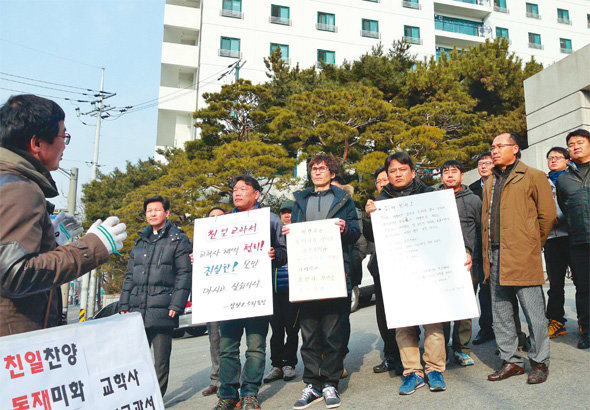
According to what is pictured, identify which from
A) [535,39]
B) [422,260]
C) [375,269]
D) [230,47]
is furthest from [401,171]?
[535,39]

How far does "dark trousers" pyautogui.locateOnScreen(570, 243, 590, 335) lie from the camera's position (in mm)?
4574

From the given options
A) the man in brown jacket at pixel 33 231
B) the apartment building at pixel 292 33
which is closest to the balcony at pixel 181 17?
the apartment building at pixel 292 33

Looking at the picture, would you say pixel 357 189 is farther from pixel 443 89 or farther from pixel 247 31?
pixel 247 31

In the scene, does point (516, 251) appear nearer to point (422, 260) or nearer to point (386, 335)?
point (422, 260)

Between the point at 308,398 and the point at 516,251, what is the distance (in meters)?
2.18

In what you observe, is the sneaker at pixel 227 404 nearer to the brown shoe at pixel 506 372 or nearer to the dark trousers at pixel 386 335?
the dark trousers at pixel 386 335

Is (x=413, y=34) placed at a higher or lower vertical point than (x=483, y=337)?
higher

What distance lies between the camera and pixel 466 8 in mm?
42531

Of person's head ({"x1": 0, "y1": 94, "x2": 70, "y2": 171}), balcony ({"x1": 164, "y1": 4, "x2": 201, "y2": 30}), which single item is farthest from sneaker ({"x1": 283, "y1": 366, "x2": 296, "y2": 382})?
balcony ({"x1": 164, "y1": 4, "x2": 201, "y2": 30})

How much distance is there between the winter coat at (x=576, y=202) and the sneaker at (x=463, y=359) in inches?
62.4

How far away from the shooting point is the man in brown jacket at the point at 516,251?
12.5 ft

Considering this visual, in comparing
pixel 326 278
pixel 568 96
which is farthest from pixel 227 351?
pixel 568 96

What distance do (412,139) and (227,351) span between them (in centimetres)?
1537

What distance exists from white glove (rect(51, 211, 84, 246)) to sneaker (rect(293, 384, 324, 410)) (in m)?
2.24
